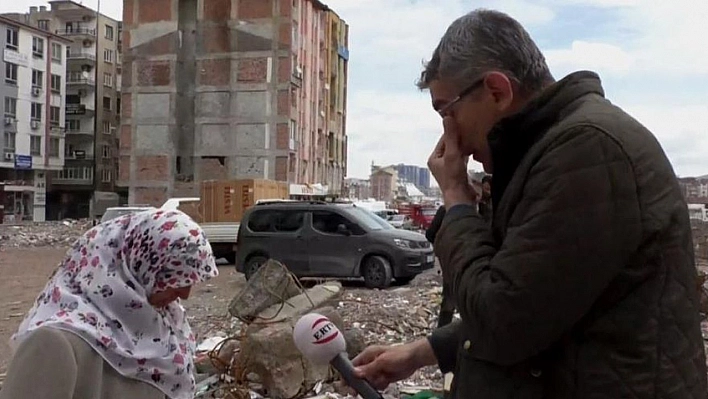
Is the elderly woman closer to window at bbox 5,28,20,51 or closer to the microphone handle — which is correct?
the microphone handle

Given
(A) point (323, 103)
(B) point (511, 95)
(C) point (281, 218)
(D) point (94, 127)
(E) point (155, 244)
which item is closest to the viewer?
(B) point (511, 95)

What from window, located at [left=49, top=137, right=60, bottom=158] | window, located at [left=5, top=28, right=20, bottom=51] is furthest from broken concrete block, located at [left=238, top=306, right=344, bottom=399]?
window, located at [left=49, top=137, right=60, bottom=158]

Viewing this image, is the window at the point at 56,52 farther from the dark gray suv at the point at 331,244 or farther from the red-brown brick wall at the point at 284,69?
the dark gray suv at the point at 331,244

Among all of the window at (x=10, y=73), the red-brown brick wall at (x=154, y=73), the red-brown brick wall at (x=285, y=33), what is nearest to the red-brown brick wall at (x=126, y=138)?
the red-brown brick wall at (x=154, y=73)

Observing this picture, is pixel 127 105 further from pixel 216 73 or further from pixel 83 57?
pixel 83 57

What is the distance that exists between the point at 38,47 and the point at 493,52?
6526 cm

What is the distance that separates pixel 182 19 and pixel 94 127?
2363 centimetres

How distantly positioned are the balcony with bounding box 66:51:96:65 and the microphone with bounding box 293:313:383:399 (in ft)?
237

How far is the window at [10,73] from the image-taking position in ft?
189

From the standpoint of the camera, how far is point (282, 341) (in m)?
6.95

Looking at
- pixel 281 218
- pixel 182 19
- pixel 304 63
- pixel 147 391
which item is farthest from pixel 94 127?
pixel 147 391

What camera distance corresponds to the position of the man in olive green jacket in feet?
4.86

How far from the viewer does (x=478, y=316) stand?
1.57 m

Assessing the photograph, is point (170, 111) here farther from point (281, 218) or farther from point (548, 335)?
point (548, 335)
